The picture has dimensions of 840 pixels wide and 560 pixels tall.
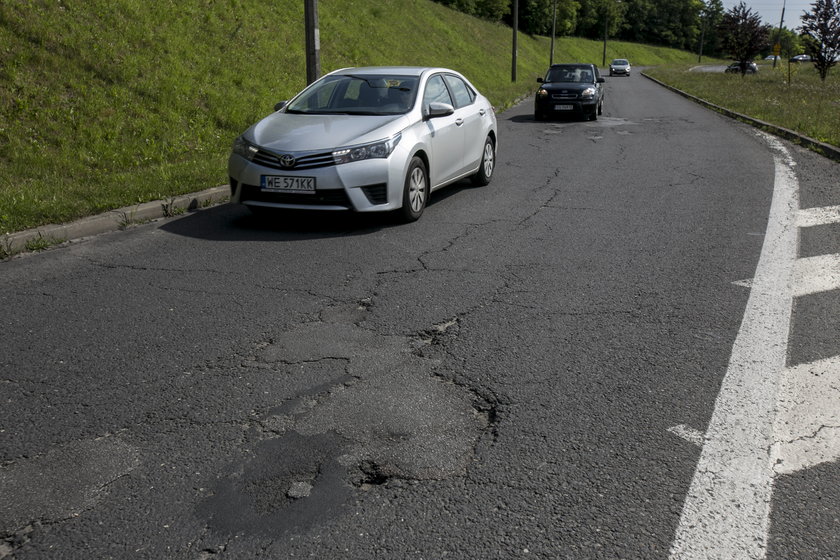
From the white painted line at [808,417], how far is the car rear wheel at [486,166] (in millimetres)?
6265

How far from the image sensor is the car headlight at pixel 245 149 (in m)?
7.65

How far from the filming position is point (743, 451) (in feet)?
10.6

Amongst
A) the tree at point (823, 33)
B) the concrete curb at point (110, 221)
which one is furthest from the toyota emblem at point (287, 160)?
the tree at point (823, 33)

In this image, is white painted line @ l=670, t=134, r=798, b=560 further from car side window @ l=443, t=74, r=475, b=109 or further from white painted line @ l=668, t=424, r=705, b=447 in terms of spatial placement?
car side window @ l=443, t=74, r=475, b=109

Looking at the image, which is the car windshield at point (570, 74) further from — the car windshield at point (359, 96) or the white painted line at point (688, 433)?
the white painted line at point (688, 433)

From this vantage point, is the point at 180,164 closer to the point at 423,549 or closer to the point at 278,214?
the point at 278,214

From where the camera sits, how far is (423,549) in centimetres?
258

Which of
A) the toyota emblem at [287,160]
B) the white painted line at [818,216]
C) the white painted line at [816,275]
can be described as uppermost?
the toyota emblem at [287,160]

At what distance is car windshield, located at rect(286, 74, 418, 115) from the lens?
333 inches

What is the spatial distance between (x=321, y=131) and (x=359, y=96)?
112 cm

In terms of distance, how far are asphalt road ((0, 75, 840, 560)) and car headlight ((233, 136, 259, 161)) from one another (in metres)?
0.76

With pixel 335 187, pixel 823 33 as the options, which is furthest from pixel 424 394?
pixel 823 33

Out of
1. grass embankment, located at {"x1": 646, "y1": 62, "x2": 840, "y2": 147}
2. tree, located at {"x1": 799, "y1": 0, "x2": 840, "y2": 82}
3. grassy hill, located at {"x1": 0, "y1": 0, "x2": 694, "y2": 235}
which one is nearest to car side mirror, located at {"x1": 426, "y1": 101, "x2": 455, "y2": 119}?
grassy hill, located at {"x1": 0, "y1": 0, "x2": 694, "y2": 235}

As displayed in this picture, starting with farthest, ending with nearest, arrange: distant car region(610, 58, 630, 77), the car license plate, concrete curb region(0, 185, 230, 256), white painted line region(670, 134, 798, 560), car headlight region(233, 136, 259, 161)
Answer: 1. distant car region(610, 58, 630, 77)
2. car headlight region(233, 136, 259, 161)
3. the car license plate
4. concrete curb region(0, 185, 230, 256)
5. white painted line region(670, 134, 798, 560)
